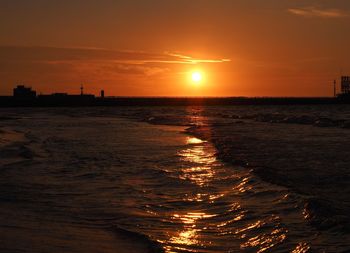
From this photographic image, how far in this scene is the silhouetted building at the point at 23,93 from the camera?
5600 inches

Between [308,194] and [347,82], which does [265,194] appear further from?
[347,82]

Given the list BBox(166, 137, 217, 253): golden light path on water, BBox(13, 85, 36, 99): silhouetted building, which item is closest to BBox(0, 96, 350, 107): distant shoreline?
BBox(13, 85, 36, 99): silhouetted building

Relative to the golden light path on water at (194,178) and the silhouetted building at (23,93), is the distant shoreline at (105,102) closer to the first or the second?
the silhouetted building at (23,93)

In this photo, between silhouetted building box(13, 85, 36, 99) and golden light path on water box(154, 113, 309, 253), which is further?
silhouetted building box(13, 85, 36, 99)

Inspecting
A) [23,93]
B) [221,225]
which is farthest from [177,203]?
[23,93]

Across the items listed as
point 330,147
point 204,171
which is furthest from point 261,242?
point 330,147

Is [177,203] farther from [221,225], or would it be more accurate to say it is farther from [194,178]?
[194,178]

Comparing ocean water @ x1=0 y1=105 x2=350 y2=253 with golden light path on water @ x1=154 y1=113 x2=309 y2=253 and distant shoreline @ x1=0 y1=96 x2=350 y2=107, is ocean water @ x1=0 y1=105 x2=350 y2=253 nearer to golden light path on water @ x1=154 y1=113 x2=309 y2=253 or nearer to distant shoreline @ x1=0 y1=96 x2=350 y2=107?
golden light path on water @ x1=154 y1=113 x2=309 y2=253

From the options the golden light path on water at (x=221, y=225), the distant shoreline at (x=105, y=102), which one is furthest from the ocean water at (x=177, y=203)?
the distant shoreline at (x=105, y=102)

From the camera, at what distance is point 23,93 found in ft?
472

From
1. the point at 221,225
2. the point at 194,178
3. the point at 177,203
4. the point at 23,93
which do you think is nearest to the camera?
the point at 221,225

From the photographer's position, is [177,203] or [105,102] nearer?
[177,203]

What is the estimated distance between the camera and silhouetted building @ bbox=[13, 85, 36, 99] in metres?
142

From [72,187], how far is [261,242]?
5.93 m
